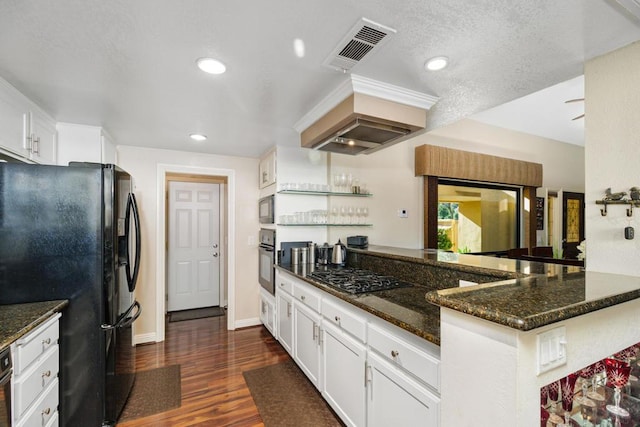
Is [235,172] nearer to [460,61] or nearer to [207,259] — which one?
[207,259]

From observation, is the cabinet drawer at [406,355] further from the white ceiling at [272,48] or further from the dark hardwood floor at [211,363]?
the white ceiling at [272,48]

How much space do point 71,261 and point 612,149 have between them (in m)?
3.15

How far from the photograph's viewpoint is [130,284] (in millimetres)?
2279

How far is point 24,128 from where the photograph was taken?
1.94m

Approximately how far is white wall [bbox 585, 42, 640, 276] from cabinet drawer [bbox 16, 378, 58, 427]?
9.67 ft

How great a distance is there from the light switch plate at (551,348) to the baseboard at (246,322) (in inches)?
139

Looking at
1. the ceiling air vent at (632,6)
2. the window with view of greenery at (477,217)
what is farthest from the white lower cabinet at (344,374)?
the window with view of greenery at (477,217)

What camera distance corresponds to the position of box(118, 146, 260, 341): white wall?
132 inches

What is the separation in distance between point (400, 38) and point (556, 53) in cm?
84

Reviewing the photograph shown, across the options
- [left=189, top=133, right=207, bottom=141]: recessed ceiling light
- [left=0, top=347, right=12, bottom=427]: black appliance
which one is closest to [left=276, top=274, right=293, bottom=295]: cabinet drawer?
[left=189, top=133, right=207, bottom=141]: recessed ceiling light

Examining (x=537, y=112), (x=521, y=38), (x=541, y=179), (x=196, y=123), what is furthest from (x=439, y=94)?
(x=541, y=179)

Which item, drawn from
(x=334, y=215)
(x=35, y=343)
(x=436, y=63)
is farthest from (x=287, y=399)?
(x=436, y=63)

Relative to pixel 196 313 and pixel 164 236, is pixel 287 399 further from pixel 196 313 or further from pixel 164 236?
pixel 196 313

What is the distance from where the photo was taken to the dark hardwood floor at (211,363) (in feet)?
6.73
